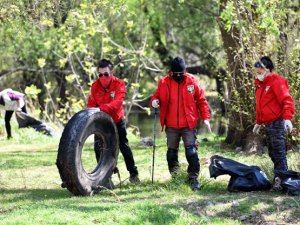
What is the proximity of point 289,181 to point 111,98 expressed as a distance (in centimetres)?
291

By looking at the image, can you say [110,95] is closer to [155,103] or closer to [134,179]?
[155,103]

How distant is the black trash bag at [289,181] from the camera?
741 cm

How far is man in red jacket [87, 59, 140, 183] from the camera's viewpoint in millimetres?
8688

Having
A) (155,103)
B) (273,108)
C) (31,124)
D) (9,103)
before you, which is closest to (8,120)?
(9,103)

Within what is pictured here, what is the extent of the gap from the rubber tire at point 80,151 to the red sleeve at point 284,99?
8.20ft

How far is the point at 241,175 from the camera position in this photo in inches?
314

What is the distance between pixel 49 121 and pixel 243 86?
9.58 meters

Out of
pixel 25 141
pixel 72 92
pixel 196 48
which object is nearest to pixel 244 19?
pixel 25 141

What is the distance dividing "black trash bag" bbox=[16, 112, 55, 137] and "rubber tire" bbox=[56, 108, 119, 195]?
8.51 metres

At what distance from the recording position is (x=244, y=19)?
1142cm

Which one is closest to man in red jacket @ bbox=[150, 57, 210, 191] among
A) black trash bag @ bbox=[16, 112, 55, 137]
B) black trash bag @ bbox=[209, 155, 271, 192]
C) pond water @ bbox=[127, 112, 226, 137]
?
black trash bag @ bbox=[209, 155, 271, 192]

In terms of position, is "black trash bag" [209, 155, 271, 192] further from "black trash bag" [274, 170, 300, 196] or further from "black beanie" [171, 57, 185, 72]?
"black beanie" [171, 57, 185, 72]

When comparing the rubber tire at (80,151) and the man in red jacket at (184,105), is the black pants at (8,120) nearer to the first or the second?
the rubber tire at (80,151)

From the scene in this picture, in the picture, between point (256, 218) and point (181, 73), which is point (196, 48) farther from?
point (256, 218)
